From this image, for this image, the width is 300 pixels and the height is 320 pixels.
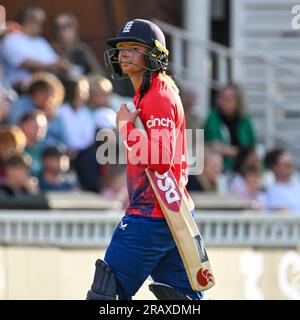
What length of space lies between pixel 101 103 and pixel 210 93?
2.80 m

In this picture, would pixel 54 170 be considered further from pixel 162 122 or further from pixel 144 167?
pixel 162 122

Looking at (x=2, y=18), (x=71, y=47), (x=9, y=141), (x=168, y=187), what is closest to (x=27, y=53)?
(x=71, y=47)

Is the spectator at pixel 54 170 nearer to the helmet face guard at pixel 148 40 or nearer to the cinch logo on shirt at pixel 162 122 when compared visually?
the helmet face guard at pixel 148 40

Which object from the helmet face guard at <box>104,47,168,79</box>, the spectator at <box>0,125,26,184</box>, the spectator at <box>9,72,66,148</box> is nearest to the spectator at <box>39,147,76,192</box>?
the spectator at <box>0,125,26,184</box>

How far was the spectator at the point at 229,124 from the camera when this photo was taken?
1386 cm

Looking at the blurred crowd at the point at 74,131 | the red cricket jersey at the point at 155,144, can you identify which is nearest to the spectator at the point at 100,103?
the blurred crowd at the point at 74,131

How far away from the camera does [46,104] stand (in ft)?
41.6

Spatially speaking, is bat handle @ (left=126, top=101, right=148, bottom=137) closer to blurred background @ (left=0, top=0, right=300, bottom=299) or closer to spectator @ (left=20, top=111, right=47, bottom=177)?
blurred background @ (left=0, top=0, right=300, bottom=299)

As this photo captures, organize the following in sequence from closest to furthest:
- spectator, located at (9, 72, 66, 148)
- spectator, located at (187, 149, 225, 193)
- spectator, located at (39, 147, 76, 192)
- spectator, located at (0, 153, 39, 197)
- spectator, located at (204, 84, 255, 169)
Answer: spectator, located at (0, 153, 39, 197) < spectator, located at (39, 147, 76, 192) < spectator, located at (9, 72, 66, 148) < spectator, located at (187, 149, 225, 193) < spectator, located at (204, 84, 255, 169)

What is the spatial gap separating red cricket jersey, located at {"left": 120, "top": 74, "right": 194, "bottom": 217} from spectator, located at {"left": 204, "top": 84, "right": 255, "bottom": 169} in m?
5.99

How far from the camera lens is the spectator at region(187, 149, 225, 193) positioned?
12938 mm

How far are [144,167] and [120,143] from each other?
12.2 feet
